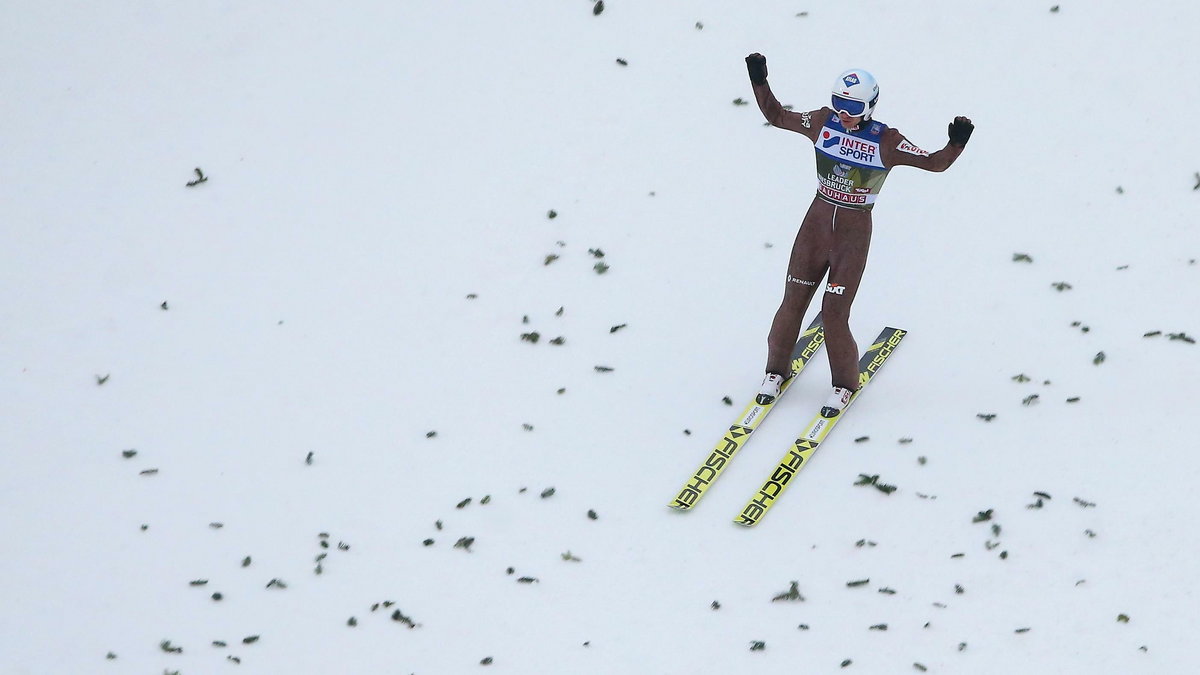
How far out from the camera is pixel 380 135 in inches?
507

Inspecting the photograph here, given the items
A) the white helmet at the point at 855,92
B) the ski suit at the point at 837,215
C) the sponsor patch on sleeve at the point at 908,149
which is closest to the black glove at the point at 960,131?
the ski suit at the point at 837,215

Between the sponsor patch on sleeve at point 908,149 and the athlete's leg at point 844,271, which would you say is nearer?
the sponsor patch on sleeve at point 908,149

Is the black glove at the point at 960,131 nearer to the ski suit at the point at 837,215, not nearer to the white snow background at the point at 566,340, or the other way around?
the ski suit at the point at 837,215

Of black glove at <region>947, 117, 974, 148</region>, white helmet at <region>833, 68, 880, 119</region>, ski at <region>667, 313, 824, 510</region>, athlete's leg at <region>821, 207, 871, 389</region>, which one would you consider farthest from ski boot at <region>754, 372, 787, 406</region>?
black glove at <region>947, 117, 974, 148</region>

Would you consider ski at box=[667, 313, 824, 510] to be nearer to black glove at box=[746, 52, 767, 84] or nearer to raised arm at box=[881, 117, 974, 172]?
raised arm at box=[881, 117, 974, 172]

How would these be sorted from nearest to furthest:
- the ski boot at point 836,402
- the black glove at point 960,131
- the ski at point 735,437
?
the black glove at point 960,131
the ski at point 735,437
the ski boot at point 836,402

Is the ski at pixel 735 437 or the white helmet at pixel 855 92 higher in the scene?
the white helmet at pixel 855 92

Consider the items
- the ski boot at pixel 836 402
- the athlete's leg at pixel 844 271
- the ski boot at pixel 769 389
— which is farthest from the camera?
the ski boot at pixel 769 389

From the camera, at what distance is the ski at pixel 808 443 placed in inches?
386

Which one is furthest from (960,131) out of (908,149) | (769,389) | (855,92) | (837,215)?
(769,389)

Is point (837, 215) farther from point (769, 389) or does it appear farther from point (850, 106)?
point (769, 389)

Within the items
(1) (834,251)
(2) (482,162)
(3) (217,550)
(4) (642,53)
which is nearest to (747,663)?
(1) (834,251)

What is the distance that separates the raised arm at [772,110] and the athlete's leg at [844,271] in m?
0.51

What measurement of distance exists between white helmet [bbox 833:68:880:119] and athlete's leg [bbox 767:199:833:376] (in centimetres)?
67
